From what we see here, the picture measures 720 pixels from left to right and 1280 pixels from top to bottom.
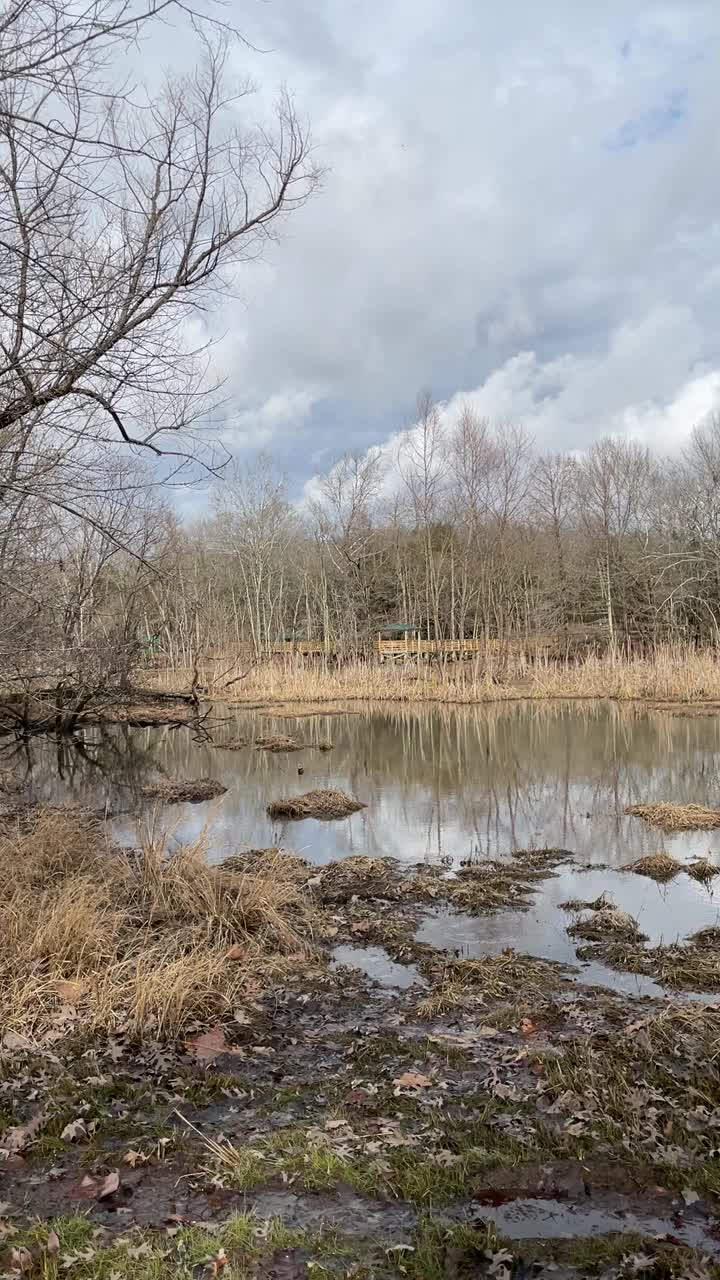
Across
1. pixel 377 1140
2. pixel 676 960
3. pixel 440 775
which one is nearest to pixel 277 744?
pixel 440 775

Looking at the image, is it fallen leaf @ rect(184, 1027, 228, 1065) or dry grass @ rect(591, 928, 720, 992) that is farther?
dry grass @ rect(591, 928, 720, 992)

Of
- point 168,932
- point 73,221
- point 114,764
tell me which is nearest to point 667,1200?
point 168,932

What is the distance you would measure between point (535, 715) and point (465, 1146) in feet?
64.2

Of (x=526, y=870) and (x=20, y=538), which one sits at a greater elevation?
(x=20, y=538)

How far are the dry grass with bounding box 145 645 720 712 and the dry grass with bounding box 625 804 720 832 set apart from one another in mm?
12399

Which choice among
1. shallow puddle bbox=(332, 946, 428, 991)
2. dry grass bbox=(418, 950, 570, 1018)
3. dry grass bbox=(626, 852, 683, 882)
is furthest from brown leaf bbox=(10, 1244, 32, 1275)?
dry grass bbox=(626, 852, 683, 882)

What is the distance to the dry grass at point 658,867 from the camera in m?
8.38

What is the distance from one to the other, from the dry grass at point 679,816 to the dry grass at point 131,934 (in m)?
5.23

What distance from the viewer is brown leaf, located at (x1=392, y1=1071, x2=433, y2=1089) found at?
4047 millimetres

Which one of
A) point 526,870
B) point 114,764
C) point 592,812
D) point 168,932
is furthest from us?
point 114,764

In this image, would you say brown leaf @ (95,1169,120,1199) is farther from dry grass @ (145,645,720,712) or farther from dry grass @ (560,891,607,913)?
dry grass @ (145,645,720,712)

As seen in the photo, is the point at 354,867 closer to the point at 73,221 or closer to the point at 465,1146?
the point at 465,1146

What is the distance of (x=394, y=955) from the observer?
622 cm

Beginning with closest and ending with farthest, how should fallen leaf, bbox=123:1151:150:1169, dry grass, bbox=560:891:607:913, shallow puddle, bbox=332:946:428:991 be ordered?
fallen leaf, bbox=123:1151:150:1169 < shallow puddle, bbox=332:946:428:991 < dry grass, bbox=560:891:607:913
